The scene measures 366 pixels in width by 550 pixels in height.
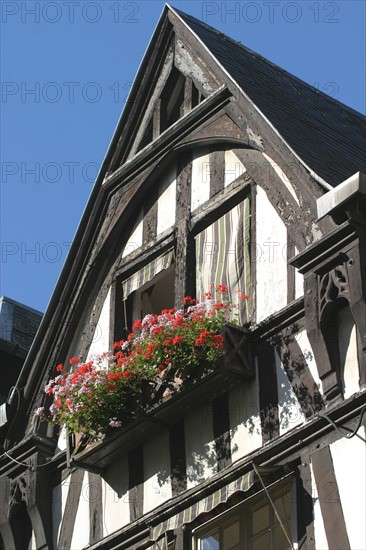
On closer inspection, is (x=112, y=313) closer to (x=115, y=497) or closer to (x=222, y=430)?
(x=115, y=497)

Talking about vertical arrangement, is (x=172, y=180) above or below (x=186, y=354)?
above

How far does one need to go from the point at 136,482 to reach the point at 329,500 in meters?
2.68

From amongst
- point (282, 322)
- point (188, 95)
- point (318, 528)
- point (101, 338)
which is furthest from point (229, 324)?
point (188, 95)

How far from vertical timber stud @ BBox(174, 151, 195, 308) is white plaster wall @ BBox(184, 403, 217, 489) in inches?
52.6

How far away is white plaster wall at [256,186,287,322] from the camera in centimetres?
1319

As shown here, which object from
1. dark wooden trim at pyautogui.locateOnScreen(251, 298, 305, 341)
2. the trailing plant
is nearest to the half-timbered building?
dark wooden trim at pyautogui.locateOnScreen(251, 298, 305, 341)

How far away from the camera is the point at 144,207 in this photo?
50.8 feet

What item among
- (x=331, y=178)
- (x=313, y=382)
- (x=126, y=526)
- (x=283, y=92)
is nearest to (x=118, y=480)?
(x=126, y=526)

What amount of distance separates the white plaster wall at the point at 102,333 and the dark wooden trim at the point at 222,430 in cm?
218

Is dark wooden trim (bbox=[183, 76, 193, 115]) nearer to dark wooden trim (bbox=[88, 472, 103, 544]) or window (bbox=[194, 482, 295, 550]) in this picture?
dark wooden trim (bbox=[88, 472, 103, 544])

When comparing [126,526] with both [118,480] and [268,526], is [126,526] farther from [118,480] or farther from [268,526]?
[268,526]

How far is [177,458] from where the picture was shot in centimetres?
1323

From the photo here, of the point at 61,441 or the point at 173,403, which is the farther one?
the point at 61,441

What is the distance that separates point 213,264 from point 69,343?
2128mm
